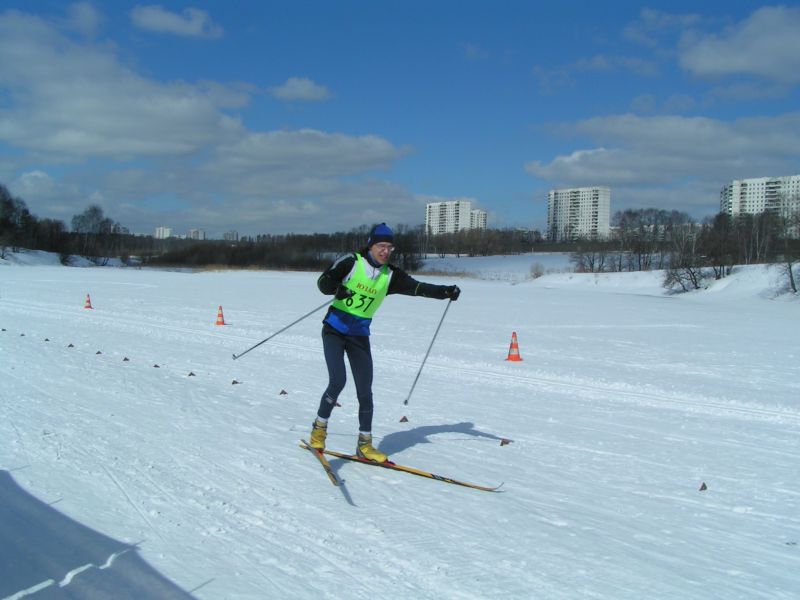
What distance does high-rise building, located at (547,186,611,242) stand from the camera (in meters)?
183

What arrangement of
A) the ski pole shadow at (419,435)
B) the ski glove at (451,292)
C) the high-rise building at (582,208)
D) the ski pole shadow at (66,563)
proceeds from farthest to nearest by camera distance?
the high-rise building at (582,208)
the ski pole shadow at (419,435)
the ski glove at (451,292)
the ski pole shadow at (66,563)

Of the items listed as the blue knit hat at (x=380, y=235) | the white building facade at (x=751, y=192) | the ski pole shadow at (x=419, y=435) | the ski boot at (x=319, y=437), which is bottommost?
the ski pole shadow at (x=419, y=435)

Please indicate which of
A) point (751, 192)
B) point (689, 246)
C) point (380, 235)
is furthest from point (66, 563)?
point (751, 192)

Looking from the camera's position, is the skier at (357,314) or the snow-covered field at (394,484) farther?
the skier at (357,314)

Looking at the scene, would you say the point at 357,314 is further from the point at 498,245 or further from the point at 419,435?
the point at 498,245

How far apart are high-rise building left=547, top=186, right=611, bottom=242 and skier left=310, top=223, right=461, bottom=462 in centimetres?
18022

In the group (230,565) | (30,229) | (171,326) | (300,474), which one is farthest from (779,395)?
(30,229)

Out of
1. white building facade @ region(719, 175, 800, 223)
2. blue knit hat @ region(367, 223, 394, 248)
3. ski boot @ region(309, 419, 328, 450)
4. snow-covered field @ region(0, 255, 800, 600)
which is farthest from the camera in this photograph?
white building facade @ region(719, 175, 800, 223)

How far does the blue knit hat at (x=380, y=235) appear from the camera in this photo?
5215mm

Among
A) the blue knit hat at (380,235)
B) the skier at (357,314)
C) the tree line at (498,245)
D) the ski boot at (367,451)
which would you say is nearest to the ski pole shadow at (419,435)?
the ski boot at (367,451)

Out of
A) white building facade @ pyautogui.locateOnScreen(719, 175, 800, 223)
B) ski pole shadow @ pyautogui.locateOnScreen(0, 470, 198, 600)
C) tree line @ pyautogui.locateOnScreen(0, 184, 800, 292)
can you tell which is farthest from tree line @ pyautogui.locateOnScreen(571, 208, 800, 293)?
ski pole shadow @ pyautogui.locateOnScreen(0, 470, 198, 600)

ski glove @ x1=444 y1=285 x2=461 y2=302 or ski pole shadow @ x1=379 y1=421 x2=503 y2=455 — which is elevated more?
ski glove @ x1=444 y1=285 x2=461 y2=302

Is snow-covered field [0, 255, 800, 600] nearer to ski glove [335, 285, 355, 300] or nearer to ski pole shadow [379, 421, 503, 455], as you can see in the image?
ski pole shadow [379, 421, 503, 455]

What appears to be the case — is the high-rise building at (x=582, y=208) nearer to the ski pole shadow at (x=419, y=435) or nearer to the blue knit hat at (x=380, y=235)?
the ski pole shadow at (x=419, y=435)
